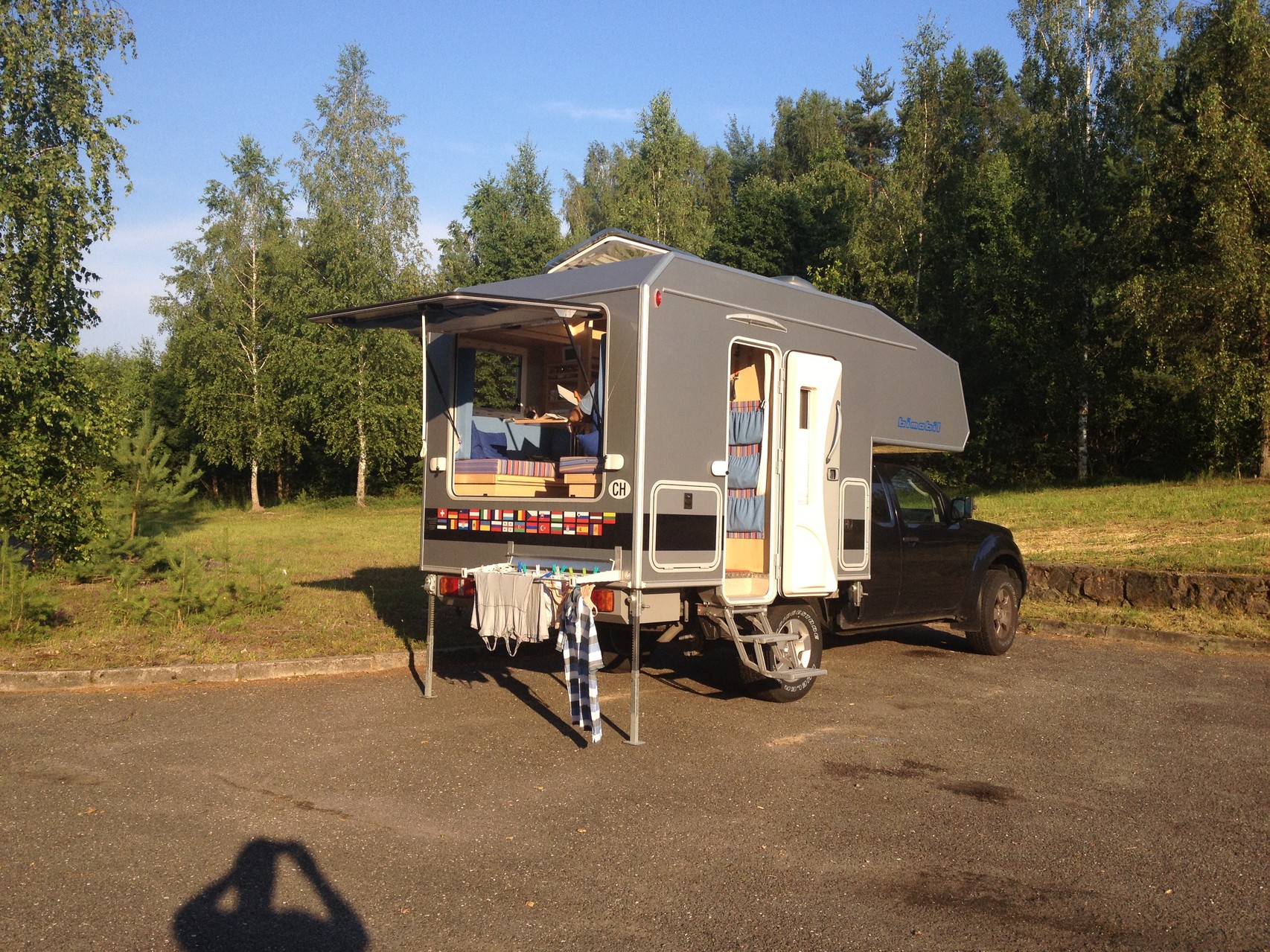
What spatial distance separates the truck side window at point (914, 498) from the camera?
375 inches

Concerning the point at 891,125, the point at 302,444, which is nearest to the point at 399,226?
the point at 302,444

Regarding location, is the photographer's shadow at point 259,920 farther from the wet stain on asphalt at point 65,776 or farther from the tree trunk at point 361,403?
the tree trunk at point 361,403

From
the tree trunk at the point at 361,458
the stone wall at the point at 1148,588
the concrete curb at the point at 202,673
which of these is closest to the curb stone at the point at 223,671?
the concrete curb at the point at 202,673

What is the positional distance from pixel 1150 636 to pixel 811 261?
31723 millimetres

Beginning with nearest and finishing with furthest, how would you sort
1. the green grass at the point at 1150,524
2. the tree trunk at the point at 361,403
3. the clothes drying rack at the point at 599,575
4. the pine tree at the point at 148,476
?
the clothes drying rack at the point at 599,575 → the green grass at the point at 1150,524 → the pine tree at the point at 148,476 → the tree trunk at the point at 361,403

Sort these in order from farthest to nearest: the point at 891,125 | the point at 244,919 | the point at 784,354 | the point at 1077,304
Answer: the point at 891,125, the point at 1077,304, the point at 784,354, the point at 244,919

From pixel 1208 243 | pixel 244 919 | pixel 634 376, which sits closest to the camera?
pixel 244 919

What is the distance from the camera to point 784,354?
8.03 metres

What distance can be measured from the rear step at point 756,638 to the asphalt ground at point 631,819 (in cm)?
31

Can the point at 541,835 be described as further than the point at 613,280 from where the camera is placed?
No

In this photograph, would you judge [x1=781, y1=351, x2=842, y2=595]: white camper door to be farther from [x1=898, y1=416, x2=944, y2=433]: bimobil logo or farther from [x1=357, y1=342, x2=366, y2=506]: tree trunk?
[x1=357, y1=342, x2=366, y2=506]: tree trunk

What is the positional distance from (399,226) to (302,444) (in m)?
8.56

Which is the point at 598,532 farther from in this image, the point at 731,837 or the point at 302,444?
the point at 302,444

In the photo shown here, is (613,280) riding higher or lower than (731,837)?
higher
